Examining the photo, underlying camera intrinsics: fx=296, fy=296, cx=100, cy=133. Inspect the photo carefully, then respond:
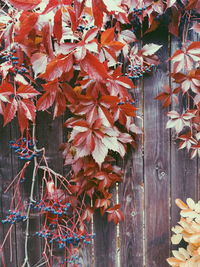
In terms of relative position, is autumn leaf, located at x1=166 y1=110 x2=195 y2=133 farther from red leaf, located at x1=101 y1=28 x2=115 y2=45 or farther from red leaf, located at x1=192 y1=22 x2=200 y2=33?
red leaf, located at x1=101 y1=28 x2=115 y2=45

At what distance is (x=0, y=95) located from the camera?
125 cm

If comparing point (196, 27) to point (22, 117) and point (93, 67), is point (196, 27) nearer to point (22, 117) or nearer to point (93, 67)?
point (93, 67)

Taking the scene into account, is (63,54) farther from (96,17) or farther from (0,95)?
(0,95)

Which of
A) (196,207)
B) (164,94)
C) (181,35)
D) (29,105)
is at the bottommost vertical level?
(196,207)

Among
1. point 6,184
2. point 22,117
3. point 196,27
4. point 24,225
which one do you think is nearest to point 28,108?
point 22,117

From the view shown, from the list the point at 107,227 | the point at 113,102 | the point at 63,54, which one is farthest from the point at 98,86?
the point at 107,227

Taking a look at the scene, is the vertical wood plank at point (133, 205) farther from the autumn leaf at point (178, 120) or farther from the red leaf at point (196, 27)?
the red leaf at point (196, 27)

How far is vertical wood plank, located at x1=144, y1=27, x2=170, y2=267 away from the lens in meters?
1.67

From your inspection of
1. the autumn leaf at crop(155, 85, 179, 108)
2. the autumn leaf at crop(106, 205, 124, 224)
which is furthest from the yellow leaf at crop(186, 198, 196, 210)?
the autumn leaf at crop(155, 85, 179, 108)

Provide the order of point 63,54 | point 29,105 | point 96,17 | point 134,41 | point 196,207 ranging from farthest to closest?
point 196,207, point 134,41, point 29,105, point 63,54, point 96,17

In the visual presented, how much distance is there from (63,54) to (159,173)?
36.5 inches

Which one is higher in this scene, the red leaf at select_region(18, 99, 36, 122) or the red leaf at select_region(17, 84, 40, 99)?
the red leaf at select_region(17, 84, 40, 99)

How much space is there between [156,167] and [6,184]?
0.85 m

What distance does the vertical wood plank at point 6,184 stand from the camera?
1.59 meters
